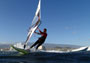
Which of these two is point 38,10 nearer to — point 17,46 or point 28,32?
point 28,32

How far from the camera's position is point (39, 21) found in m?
33.5

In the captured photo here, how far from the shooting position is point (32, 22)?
1430 inches

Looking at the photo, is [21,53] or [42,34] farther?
[21,53]

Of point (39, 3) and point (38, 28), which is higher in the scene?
point (39, 3)

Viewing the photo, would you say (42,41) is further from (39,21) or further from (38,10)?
(38,10)

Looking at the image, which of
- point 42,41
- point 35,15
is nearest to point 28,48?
point 42,41

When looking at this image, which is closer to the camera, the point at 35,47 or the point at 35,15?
the point at 35,47

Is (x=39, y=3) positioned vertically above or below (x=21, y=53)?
above

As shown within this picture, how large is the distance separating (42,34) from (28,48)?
490 centimetres

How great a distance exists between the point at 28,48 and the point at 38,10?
24.3 feet

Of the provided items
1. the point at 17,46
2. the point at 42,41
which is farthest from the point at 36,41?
the point at 17,46

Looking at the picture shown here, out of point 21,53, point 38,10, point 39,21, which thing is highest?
point 38,10

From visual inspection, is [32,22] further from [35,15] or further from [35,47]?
[35,47]

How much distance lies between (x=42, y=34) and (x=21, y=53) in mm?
6482
